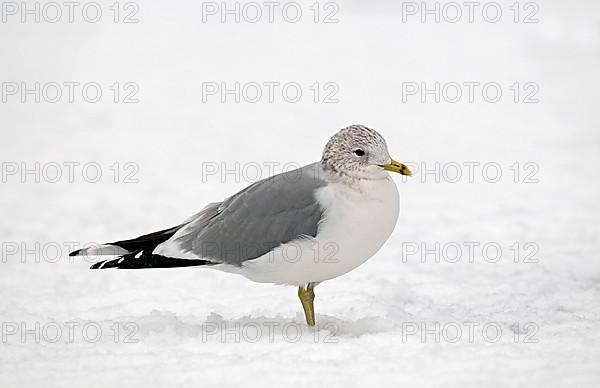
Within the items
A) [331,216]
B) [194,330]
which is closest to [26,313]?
[194,330]

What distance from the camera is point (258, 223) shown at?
16.1ft

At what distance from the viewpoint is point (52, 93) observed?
13219mm

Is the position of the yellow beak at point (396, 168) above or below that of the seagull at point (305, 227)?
above

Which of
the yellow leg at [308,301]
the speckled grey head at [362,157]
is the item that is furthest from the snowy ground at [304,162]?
the speckled grey head at [362,157]

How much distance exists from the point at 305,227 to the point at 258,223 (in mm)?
320

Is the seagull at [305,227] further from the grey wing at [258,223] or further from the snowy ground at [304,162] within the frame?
the snowy ground at [304,162]

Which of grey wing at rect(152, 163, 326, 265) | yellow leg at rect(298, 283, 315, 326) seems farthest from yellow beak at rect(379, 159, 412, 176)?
yellow leg at rect(298, 283, 315, 326)

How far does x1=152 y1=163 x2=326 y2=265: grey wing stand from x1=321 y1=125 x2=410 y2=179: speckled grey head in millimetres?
158

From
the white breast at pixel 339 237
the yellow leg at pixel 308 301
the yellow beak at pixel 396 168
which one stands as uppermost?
the yellow beak at pixel 396 168

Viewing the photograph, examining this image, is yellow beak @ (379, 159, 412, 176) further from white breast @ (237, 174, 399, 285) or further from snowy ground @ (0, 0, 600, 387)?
snowy ground @ (0, 0, 600, 387)

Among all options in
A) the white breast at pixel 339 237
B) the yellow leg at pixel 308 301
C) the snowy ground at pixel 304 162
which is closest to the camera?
the snowy ground at pixel 304 162

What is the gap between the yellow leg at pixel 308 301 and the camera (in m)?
5.05

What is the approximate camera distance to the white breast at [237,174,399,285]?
185 inches

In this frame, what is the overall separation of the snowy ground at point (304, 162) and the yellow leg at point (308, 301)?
10 cm
